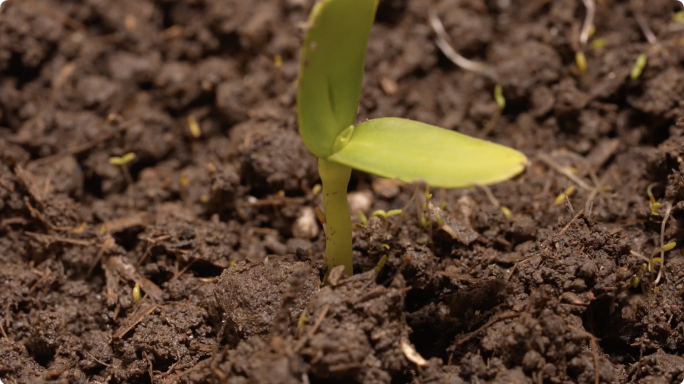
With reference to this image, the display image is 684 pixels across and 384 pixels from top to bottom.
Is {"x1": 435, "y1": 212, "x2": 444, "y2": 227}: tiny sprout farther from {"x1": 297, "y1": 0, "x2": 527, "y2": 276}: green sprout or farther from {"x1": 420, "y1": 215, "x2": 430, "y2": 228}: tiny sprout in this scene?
{"x1": 297, "y1": 0, "x2": 527, "y2": 276}: green sprout

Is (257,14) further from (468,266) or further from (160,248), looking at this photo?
(468,266)

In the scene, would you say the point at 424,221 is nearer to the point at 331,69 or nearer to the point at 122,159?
the point at 331,69

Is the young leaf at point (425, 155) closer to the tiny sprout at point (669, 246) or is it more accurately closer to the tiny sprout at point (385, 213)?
the tiny sprout at point (385, 213)

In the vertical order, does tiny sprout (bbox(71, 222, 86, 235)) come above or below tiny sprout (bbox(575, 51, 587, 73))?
below

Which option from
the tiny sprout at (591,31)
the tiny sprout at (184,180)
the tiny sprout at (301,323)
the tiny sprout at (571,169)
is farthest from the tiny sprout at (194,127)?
the tiny sprout at (591,31)

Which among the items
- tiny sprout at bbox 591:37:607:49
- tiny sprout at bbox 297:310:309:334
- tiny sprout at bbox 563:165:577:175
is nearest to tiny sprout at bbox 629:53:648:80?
tiny sprout at bbox 591:37:607:49

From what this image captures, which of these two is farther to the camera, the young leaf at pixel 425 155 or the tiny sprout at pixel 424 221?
the tiny sprout at pixel 424 221

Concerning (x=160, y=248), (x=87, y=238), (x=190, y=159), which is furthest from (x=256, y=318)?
(x=190, y=159)

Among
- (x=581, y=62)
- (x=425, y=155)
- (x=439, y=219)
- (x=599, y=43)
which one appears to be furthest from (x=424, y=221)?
(x=599, y=43)
